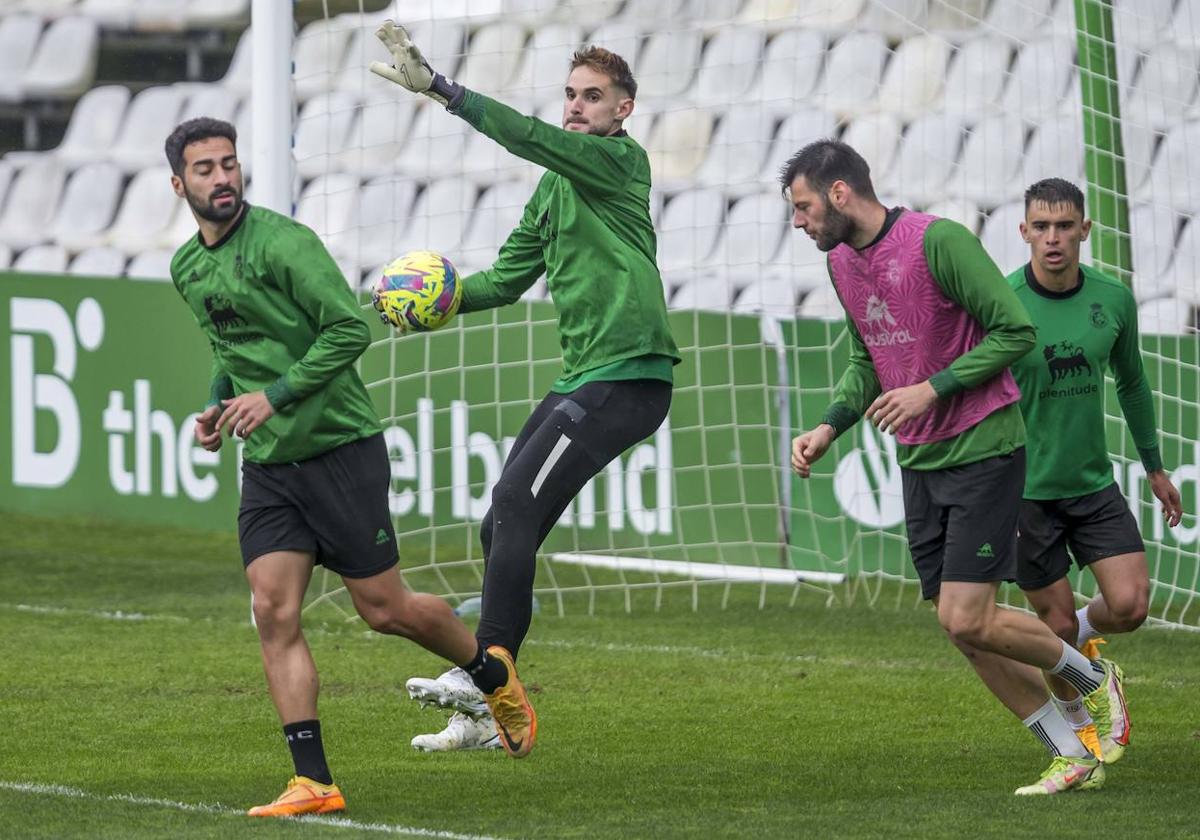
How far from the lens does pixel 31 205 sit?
1562cm

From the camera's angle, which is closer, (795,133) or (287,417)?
(287,417)

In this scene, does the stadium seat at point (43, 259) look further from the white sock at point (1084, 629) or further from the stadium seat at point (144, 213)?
the white sock at point (1084, 629)

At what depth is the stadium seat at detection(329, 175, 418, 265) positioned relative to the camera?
1349cm

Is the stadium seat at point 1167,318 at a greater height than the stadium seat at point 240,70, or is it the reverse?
the stadium seat at point 240,70

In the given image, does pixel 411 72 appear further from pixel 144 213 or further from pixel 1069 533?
pixel 144 213

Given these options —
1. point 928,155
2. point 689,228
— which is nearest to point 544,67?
point 689,228

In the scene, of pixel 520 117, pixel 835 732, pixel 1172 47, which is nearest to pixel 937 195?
pixel 1172 47

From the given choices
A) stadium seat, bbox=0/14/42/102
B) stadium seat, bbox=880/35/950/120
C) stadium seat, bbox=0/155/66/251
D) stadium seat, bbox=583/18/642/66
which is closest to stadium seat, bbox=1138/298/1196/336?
stadium seat, bbox=880/35/950/120

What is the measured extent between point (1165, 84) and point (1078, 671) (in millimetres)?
6110

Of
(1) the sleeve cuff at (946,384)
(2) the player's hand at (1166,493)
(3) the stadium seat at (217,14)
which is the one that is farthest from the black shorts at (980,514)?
(3) the stadium seat at (217,14)

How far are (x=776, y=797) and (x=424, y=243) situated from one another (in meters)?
7.62

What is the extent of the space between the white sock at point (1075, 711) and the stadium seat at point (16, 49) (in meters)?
11.7

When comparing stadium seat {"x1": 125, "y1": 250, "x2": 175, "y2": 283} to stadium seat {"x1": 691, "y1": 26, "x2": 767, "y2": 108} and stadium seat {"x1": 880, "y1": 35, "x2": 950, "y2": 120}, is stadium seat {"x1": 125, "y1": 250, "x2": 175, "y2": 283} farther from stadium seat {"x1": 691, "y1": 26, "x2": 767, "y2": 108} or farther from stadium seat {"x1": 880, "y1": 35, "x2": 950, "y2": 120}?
stadium seat {"x1": 880, "y1": 35, "x2": 950, "y2": 120}

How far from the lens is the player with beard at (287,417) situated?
551 cm
